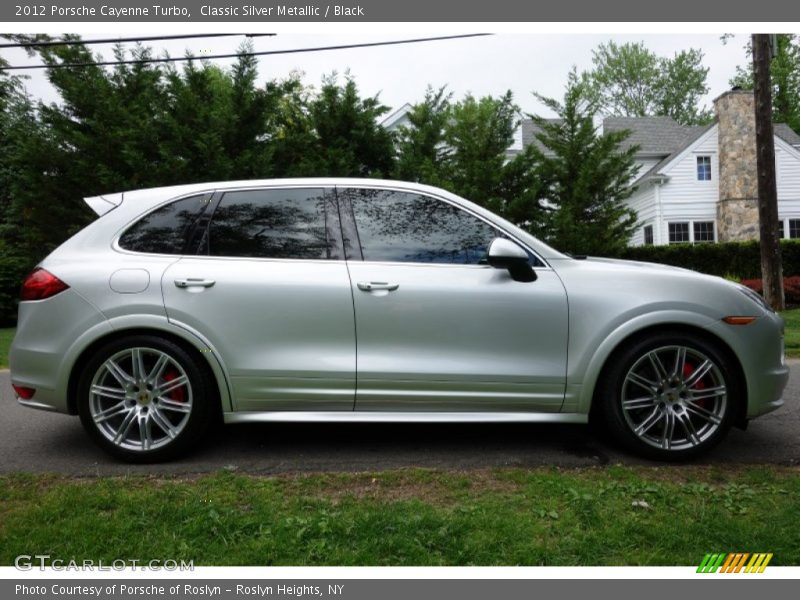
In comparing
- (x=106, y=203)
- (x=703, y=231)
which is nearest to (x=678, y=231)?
(x=703, y=231)

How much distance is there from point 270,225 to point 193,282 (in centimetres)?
61

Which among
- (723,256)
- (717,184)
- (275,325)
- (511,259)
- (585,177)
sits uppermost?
(717,184)

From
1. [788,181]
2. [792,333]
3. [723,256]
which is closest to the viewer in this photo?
[792,333]

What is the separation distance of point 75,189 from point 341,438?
12859 mm

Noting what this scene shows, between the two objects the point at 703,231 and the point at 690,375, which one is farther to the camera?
the point at 703,231

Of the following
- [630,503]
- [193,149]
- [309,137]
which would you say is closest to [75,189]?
[193,149]

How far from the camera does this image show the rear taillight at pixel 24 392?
12.1 feet

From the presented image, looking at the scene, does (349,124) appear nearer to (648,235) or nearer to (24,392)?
(24,392)

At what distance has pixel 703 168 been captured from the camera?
86.2ft

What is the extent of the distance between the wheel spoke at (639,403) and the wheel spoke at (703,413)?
22 centimetres

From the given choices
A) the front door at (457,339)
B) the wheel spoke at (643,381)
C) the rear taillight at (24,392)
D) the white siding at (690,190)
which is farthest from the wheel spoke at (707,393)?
the white siding at (690,190)

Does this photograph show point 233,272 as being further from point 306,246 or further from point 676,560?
point 676,560

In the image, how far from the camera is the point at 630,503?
2.98 metres

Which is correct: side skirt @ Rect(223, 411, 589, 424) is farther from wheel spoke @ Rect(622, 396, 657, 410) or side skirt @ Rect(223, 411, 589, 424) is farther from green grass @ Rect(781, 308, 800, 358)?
green grass @ Rect(781, 308, 800, 358)
